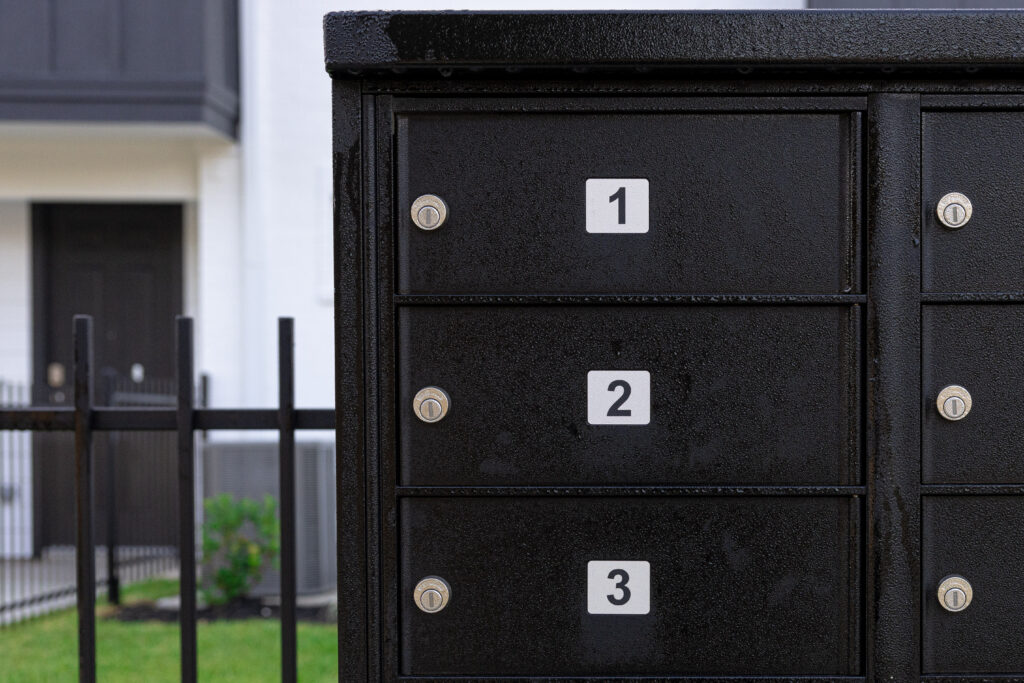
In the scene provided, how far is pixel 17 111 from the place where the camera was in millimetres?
5348

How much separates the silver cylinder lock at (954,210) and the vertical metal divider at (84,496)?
1.76 m

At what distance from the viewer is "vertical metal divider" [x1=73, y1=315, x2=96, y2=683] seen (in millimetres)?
1998

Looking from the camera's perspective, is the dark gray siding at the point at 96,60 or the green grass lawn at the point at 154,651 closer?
the green grass lawn at the point at 154,651

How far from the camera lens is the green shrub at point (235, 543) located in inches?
196

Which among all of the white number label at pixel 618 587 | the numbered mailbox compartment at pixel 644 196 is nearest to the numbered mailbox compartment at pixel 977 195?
the numbered mailbox compartment at pixel 644 196

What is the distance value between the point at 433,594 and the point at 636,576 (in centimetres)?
34

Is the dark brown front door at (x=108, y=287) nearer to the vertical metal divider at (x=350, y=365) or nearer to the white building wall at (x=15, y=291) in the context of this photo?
the white building wall at (x=15, y=291)

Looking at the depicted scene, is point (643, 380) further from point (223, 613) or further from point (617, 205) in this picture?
point (223, 613)

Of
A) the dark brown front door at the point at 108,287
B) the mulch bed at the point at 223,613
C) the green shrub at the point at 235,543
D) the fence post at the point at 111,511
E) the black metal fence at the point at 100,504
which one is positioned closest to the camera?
the fence post at the point at 111,511

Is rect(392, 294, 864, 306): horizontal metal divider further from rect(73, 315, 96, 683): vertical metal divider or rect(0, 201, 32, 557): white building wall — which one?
rect(0, 201, 32, 557): white building wall

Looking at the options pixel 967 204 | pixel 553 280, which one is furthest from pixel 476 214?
pixel 967 204

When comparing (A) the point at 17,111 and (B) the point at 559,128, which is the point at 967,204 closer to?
A: (B) the point at 559,128

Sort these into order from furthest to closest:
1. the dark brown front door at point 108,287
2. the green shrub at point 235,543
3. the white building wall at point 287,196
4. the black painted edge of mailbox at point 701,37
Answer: the dark brown front door at point 108,287 < the white building wall at point 287,196 < the green shrub at point 235,543 < the black painted edge of mailbox at point 701,37

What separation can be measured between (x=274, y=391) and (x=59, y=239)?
2496mm
